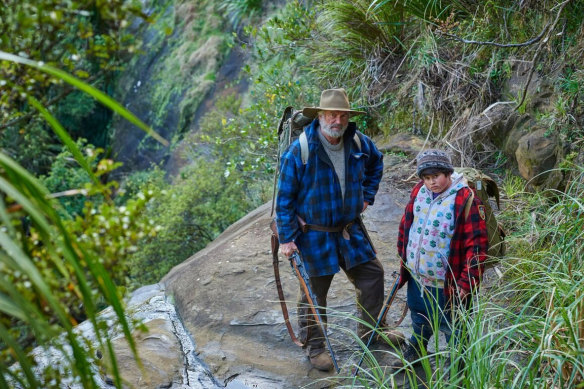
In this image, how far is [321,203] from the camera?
14.6 feet

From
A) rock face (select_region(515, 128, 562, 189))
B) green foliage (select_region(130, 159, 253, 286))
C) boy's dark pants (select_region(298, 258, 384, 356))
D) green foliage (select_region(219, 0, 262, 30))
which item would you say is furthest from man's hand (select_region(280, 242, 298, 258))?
green foliage (select_region(219, 0, 262, 30))

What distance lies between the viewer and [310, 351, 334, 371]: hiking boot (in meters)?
4.62

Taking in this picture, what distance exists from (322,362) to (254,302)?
4.47 ft

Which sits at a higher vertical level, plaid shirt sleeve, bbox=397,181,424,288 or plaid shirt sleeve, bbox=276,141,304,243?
plaid shirt sleeve, bbox=276,141,304,243

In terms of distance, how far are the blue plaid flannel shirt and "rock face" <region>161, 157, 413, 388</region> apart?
41 centimetres

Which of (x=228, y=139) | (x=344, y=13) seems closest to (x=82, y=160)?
(x=344, y=13)

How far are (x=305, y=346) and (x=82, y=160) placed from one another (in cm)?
346

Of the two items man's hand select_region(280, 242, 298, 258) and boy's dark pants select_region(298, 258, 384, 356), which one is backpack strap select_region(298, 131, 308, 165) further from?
boy's dark pants select_region(298, 258, 384, 356)

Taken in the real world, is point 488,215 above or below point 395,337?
above

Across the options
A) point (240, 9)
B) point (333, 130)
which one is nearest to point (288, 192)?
point (333, 130)

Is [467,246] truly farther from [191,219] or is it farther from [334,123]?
[191,219]

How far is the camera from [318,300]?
15.7 feet

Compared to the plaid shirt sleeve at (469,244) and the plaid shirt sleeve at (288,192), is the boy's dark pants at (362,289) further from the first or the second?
the plaid shirt sleeve at (469,244)

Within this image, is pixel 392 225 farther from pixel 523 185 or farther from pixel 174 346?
pixel 174 346
